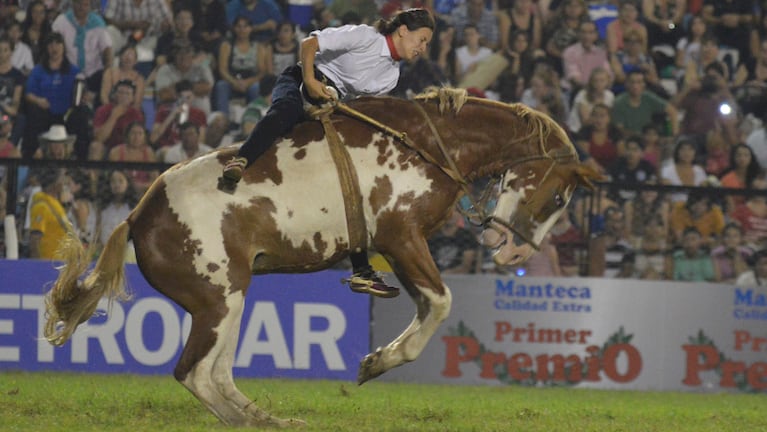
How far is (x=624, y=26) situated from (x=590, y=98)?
148 cm

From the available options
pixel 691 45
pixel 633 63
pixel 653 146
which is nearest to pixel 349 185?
pixel 653 146

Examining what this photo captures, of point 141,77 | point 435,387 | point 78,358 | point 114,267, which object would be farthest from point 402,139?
point 141,77

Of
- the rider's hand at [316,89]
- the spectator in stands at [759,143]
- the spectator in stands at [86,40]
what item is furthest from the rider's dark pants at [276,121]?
the spectator in stands at [759,143]

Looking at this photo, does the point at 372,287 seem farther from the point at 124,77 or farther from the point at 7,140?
the point at 124,77

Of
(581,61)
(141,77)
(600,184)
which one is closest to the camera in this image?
(600,184)

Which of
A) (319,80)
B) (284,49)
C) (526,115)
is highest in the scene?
(284,49)

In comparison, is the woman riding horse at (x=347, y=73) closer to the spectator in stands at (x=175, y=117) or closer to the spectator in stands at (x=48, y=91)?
the spectator in stands at (x=175, y=117)

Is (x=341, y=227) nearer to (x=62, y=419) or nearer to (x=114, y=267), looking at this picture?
(x=114, y=267)

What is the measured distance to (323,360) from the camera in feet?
38.0

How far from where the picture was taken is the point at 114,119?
13555 mm

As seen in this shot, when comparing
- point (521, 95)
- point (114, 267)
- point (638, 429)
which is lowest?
point (638, 429)

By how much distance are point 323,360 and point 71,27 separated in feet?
17.3

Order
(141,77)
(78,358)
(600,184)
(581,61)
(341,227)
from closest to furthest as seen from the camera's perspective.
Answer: (341,227) → (78,358) → (600,184) → (141,77) → (581,61)

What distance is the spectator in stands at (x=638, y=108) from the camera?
14852 millimetres
